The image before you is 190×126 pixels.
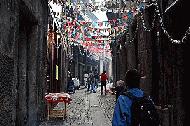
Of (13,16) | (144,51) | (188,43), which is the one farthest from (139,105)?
(144,51)

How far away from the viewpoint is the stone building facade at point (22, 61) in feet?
22.7

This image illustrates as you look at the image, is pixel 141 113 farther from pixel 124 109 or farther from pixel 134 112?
pixel 124 109

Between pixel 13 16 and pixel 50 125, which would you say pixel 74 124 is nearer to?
pixel 50 125

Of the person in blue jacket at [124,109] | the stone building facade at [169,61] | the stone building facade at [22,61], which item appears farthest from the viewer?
the stone building facade at [169,61]

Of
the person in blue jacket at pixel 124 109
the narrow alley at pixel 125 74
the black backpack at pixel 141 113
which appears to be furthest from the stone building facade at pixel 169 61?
the black backpack at pixel 141 113

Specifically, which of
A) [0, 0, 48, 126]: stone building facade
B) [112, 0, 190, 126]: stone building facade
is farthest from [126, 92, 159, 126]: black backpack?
[112, 0, 190, 126]: stone building facade

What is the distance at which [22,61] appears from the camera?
11648 mm

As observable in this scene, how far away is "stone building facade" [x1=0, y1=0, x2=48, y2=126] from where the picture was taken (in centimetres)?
693

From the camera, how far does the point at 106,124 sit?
13.0 metres

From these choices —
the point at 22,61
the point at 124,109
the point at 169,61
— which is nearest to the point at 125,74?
the point at 124,109

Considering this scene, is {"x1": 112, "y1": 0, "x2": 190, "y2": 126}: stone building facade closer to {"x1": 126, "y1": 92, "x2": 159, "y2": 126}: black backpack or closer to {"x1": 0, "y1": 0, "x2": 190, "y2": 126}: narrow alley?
{"x1": 0, "y1": 0, "x2": 190, "y2": 126}: narrow alley

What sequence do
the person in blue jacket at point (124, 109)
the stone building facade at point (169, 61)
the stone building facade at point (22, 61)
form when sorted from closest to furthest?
1. the person in blue jacket at point (124, 109)
2. the stone building facade at point (22, 61)
3. the stone building facade at point (169, 61)

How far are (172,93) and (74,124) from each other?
4.16 metres

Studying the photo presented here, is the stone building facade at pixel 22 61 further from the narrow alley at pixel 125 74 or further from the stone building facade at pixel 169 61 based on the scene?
the stone building facade at pixel 169 61
